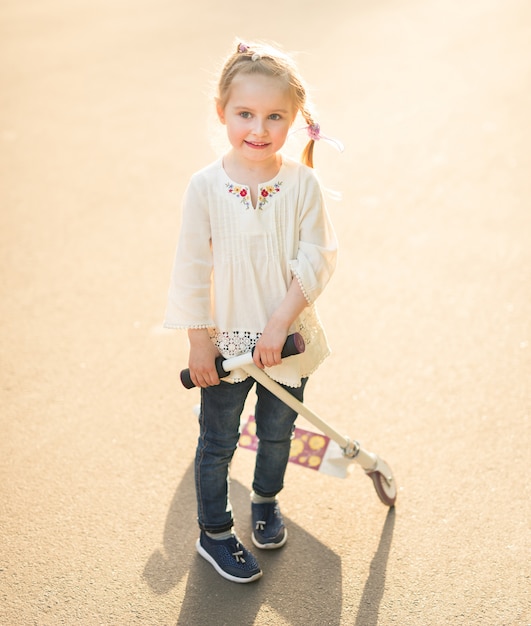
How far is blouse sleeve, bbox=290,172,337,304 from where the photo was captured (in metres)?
2.16

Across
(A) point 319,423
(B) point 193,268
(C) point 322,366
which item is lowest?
(C) point 322,366

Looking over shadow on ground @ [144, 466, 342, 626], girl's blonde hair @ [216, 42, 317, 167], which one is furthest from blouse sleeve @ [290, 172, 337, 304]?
shadow on ground @ [144, 466, 342, 626]

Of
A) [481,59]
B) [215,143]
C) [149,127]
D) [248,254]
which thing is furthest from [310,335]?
[481,59]

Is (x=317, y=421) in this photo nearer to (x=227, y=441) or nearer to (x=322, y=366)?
(x=227, y=441)

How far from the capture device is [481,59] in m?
6.86

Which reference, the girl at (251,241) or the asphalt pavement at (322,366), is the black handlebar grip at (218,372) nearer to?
the girl at (251,241)

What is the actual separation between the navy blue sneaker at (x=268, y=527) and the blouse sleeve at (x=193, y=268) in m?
0.72

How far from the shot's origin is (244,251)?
2146 millimetres

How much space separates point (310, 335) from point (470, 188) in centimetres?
278

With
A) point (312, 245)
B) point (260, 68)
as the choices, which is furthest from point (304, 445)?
point (260, 68)

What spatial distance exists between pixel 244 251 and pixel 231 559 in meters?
0.91

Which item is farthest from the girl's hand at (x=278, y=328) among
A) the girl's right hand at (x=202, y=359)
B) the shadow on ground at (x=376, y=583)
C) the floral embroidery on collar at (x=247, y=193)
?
the shadow on ground at (x=376, y=583)

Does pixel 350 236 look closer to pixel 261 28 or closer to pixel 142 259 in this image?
pixel 142 259

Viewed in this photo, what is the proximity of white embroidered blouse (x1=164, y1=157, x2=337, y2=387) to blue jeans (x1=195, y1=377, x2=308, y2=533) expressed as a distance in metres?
0.10
